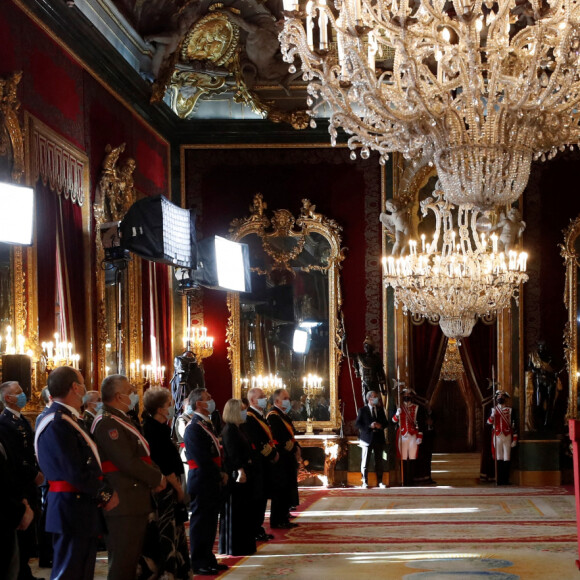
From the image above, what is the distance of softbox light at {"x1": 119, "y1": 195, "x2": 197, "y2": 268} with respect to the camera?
1165 centimetres

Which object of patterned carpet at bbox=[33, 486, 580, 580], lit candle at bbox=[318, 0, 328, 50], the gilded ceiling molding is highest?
lit candle at bbox=[318, 0, 328, 50]

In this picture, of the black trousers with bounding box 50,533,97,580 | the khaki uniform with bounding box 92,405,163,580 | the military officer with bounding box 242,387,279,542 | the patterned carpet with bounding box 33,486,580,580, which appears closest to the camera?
the black trousers with bounding box 50,533,97,580

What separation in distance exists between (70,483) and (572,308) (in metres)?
11.4

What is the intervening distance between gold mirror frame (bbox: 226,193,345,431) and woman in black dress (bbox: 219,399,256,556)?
22.9 ft

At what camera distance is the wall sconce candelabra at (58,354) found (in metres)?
9.82

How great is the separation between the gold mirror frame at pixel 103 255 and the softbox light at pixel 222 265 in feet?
2.86

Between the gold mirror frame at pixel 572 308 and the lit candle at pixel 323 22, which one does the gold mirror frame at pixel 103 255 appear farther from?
the gold mirror frame at pixel 572 308

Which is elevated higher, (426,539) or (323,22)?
(323,22)

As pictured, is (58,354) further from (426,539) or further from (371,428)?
(371,428)

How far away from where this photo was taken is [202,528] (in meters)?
8.12

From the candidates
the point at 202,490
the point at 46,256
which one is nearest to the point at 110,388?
the point at 202,490

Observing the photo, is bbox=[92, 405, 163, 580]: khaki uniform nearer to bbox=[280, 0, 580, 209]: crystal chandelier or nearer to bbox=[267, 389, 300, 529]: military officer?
bbox=[280, 0, 580, 209]: crystal chandelier

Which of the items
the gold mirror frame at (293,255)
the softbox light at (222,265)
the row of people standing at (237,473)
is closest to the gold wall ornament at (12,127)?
the row of people standing at (237,473)

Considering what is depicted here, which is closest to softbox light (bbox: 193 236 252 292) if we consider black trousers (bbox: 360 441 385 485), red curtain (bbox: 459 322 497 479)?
black trousers (bbox: 360 441 385 485)
